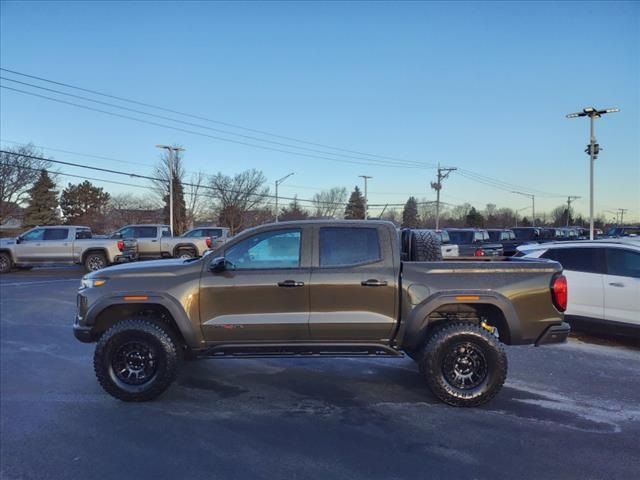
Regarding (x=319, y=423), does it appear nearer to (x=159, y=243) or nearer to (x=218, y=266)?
(x=218, y=266)

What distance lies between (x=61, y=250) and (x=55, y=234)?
750 mm

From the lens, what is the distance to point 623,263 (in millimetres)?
7445

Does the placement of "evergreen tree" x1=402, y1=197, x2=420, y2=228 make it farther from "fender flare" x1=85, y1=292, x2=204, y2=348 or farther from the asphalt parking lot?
"fender flare" x1=85, y1=292, x2=204, y2=348

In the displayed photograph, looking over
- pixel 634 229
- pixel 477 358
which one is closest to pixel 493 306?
pixel 477 358

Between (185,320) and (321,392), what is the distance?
1.68 m

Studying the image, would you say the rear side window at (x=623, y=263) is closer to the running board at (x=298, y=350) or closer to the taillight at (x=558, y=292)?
the taillight at (x=558, y=292)

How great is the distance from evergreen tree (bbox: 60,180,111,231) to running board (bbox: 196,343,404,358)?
72.0m

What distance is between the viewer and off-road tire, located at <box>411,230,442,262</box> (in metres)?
5.48

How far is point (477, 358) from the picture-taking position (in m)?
4.96

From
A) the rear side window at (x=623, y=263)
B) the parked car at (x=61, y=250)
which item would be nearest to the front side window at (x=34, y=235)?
the parked car at (x=61, y=250)

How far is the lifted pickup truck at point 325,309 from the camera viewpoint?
4969mm

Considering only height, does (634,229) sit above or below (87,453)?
above

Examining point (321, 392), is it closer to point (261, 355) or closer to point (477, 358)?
point (261, 355)

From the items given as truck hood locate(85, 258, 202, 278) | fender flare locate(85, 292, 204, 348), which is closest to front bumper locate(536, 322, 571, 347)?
fender flare locate(85, 292, 204, 348)
